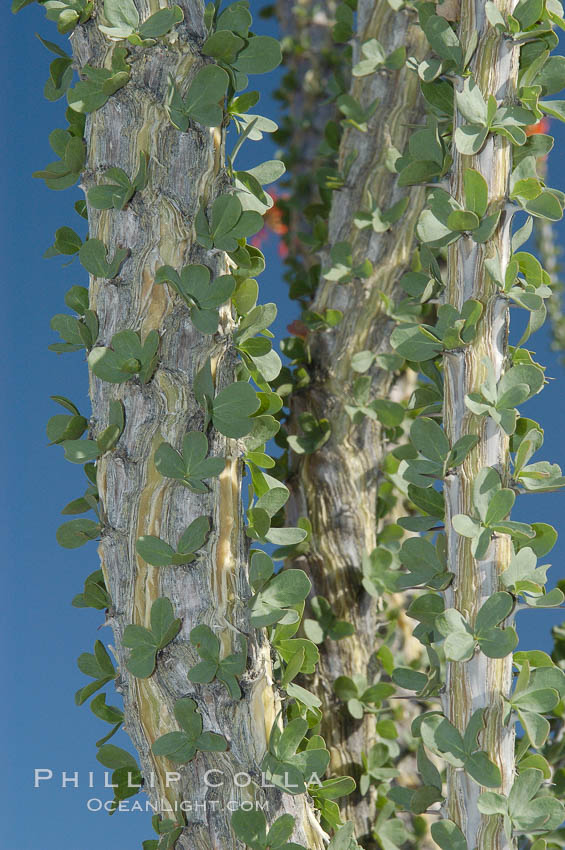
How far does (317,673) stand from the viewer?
648 millimetres

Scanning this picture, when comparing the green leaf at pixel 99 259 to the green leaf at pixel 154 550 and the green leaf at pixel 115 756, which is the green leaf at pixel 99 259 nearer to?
the green leaf at pixel 154 550

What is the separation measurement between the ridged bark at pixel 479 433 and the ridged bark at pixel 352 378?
243mm

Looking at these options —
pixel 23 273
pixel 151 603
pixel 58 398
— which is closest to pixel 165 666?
pixel 151 603

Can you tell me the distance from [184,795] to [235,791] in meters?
0.03

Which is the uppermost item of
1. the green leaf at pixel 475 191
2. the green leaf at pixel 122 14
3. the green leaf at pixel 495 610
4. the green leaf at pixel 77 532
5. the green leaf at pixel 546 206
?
the green leaf at pixel 122 14

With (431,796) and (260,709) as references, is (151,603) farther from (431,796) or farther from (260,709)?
(431,796)

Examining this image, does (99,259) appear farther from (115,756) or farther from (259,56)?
(115,756)

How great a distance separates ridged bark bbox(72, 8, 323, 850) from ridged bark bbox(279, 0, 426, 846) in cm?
23

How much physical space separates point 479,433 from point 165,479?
0.56 ft

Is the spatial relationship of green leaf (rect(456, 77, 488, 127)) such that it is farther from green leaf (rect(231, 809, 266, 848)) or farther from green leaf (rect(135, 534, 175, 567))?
green leaf (rect(231, 809, 266, 848))

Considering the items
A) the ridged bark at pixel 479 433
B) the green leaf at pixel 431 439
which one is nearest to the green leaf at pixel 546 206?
the ridged bark at pixel 479 433

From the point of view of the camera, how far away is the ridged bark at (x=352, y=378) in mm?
669

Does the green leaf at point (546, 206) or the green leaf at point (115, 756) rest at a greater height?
the green leaf at point (546, 206)

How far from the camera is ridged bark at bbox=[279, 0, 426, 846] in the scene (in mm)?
669
